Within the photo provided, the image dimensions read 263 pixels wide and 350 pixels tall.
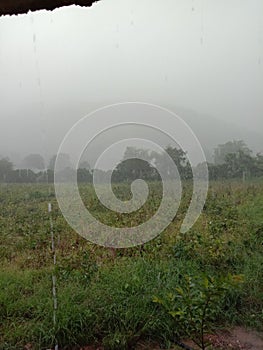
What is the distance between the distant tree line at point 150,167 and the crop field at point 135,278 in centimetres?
18

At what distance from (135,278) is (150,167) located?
5.26ft

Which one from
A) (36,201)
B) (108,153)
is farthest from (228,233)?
(36,201)

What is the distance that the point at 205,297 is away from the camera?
1090mm

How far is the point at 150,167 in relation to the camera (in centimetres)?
352

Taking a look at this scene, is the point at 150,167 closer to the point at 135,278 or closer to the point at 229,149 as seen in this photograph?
the point at 229,149

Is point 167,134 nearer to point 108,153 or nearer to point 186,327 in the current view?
point 108,153

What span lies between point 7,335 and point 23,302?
0.29m

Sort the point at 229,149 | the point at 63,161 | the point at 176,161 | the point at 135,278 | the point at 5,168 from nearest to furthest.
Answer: the point at 135,278
the point at 63,161
the point at 176,161
the point at 229,149
the point at 5,168

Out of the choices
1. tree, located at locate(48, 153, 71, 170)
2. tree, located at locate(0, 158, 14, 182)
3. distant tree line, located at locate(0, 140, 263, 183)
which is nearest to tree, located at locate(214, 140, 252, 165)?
distant tree line, located at locate(0, 140, 263, 183)

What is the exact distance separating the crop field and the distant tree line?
0.18 metres

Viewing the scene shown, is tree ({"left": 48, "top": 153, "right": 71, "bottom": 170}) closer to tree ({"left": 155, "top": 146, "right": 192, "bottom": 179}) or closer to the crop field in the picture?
the crop field

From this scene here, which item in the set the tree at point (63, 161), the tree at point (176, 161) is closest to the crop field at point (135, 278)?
the tree at point (176, 161)

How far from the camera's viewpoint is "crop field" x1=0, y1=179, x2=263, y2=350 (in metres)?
1.65

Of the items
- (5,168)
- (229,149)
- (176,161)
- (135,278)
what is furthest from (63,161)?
(229,149)
